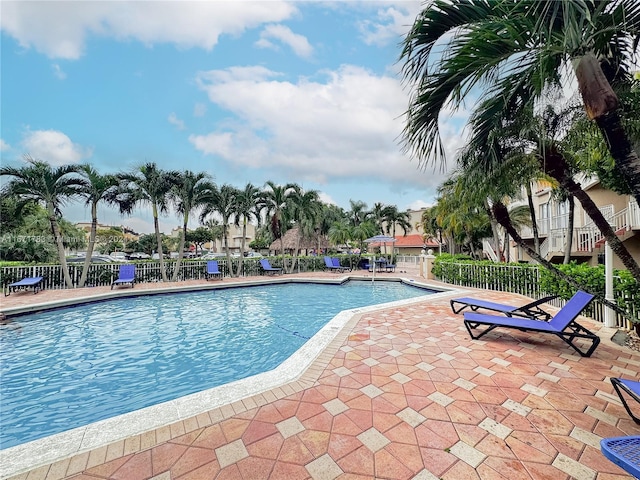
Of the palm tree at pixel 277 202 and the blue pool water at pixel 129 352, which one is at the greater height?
the palm tree at pixel 277 202

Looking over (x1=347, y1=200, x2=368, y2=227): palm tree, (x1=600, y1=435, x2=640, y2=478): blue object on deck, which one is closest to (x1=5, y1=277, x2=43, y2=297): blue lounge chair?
(x1=600, y1=435, x2=640, y2=478): blue object on deck

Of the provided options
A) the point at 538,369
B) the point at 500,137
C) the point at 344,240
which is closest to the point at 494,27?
the point at 500,137

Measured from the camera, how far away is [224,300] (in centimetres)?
1116

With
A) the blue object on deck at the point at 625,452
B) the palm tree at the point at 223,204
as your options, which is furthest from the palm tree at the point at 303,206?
A: the blue object on deck at the point at 625,452

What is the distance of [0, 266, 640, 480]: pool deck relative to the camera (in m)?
2.20

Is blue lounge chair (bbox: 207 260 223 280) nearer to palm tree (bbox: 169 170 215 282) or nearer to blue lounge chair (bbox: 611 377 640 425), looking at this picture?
palm tree (bbox: 169 170 215 282)

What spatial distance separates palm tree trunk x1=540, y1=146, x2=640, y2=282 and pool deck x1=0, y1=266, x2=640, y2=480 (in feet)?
5.23

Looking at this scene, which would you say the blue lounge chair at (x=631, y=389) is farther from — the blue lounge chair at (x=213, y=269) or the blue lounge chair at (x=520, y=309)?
the blue lounge chair at (x=213, y=269)

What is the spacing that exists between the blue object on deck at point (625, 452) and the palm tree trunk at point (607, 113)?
1.82m

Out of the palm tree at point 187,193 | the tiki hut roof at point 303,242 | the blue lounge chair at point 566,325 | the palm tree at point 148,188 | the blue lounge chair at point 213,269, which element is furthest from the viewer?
the tiki hut roof at point 303,242

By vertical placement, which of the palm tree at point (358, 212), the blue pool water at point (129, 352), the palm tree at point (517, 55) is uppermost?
the palm tree at point (358, 212)

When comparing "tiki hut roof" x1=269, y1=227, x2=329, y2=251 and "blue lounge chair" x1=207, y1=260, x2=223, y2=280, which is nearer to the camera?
"blue lounge chair" x1=207, y1=260, x2=223, y2=280

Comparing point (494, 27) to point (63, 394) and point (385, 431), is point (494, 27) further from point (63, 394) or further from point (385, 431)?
point (63, 394)

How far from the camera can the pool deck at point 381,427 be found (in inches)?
86.7
